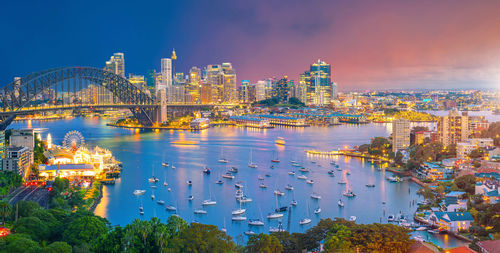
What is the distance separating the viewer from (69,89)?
24.2m

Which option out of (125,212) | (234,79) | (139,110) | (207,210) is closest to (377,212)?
(207,210)

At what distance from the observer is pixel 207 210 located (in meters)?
9.30

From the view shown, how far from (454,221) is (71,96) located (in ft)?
79.5

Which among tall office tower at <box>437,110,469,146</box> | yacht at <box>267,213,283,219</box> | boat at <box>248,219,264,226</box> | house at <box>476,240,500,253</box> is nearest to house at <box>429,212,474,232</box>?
house at <box>476,240,500,253</box>

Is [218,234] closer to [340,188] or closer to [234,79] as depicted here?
[340,188]

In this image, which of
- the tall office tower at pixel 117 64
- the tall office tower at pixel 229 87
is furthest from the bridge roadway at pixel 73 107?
the tall office tower at pixel 117 64

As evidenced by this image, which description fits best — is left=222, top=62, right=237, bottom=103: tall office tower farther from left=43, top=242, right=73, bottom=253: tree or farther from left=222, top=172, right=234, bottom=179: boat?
left=43, top=242, right=73, bottom=253: tree

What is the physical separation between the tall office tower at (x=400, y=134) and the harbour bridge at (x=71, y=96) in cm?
1340

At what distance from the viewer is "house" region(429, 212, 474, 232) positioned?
800 cm

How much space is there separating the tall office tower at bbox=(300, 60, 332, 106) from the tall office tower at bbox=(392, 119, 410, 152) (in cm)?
4035

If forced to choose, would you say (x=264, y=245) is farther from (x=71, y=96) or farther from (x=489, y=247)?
(x=71, y=96)

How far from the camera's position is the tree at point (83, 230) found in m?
5.80

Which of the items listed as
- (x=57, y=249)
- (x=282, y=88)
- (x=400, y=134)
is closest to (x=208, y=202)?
(x=57, y=249)

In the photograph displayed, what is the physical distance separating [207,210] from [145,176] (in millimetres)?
3832
